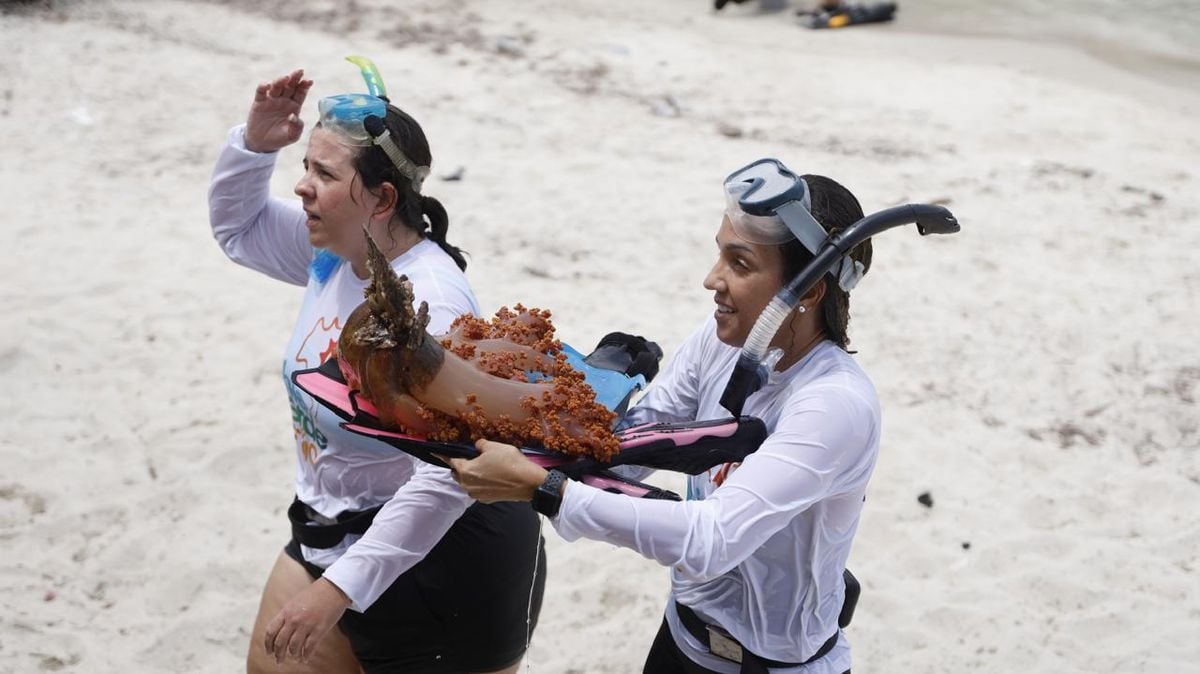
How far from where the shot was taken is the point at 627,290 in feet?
20.3

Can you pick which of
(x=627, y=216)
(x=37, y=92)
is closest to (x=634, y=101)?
(x=627, y=216)

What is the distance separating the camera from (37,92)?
26.5 ft

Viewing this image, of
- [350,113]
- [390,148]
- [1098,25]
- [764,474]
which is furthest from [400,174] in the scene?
[1098,25]

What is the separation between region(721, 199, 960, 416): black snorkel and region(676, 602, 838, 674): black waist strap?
1.70ft

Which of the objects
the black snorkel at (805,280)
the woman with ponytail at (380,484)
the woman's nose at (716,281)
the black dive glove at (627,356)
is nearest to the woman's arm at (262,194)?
the woman with ponytail at (380,484)

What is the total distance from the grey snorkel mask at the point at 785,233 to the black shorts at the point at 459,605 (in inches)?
35.0

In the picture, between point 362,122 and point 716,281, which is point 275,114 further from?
point 716,281

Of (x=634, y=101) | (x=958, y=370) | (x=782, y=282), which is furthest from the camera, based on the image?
(x=634, y=101)

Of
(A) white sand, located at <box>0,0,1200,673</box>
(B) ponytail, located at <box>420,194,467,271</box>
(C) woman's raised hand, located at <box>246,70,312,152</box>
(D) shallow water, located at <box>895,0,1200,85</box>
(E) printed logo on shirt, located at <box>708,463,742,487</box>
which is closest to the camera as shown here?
(E) printed logo on shirt, located at <box>708,463,742,487</box>

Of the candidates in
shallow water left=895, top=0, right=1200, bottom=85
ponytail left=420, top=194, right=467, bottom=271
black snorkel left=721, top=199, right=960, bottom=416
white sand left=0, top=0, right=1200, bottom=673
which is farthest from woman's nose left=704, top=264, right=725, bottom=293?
shallow water left=895, top=0, right=1200, bottom=85

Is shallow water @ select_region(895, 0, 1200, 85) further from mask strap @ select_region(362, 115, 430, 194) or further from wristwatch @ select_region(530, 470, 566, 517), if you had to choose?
wristwatch @ select_region(530, 470, 566, 517)

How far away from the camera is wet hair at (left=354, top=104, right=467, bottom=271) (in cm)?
285

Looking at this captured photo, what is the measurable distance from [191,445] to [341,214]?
8.57 ft

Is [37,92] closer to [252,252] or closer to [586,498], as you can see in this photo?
[252,252]
